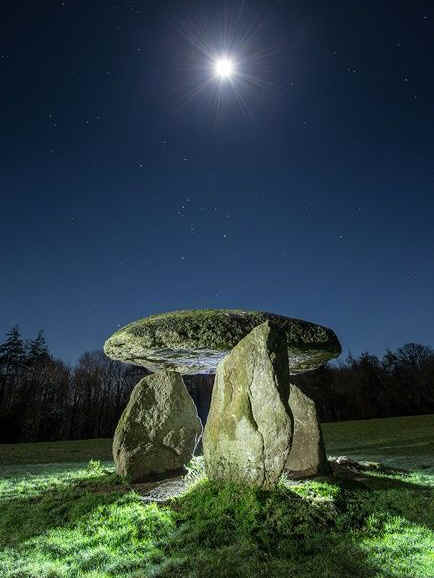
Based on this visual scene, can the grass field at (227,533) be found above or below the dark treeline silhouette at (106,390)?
below

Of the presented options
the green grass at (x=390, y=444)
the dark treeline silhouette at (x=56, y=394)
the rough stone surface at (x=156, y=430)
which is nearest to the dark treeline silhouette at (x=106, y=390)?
the dark treeline silhouette at (x=56, y=394)

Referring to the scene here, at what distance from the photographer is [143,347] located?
8320mm

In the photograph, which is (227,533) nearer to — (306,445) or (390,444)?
(306,445)

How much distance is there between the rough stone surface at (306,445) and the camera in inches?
335

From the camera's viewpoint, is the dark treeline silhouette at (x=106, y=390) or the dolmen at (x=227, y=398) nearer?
the dolmen at (x=227, y=398)

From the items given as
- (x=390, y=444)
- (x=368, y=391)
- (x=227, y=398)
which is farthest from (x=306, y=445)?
(x=368, y=391)

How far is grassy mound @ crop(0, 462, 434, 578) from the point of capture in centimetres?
454

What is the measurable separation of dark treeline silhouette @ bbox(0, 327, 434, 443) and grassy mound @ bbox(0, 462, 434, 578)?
35525mm

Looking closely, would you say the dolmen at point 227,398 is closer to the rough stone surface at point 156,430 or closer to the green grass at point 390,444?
the rough stone surface at point 156,430

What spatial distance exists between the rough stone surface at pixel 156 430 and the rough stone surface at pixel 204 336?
1.34m

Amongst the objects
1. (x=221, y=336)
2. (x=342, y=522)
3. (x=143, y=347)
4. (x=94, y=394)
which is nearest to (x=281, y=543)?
(x=342, y=522)

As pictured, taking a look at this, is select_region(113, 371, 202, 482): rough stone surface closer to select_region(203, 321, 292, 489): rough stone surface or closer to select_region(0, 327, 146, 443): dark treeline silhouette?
select_region(203, 321, 292, 489): rough stone surface

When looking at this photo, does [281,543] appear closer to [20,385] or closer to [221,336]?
[221,336]

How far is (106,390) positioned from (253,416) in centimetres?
4065
